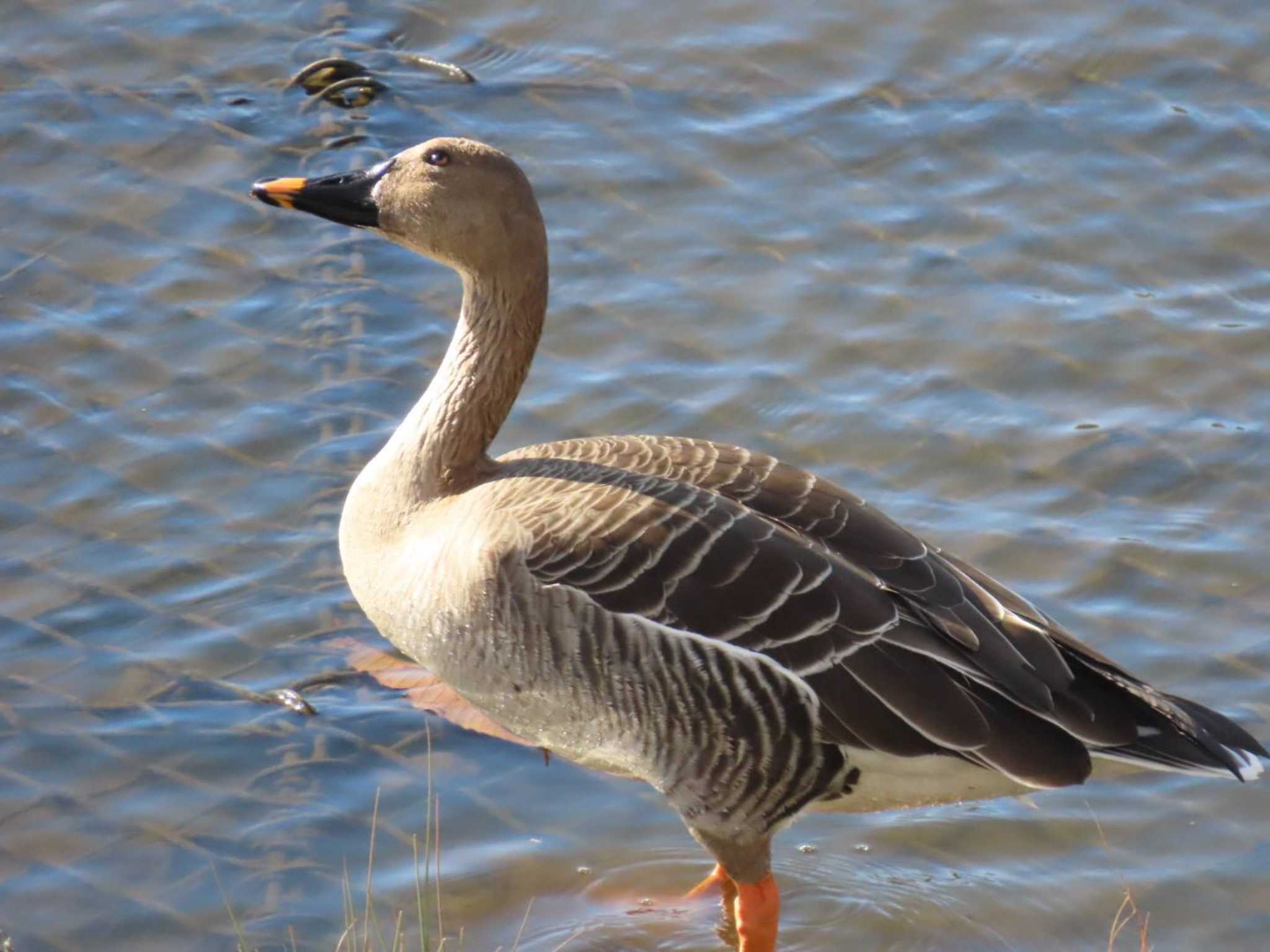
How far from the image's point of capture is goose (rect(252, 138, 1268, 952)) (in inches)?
183

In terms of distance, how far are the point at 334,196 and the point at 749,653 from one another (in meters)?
1.87

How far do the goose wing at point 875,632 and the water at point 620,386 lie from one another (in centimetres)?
76

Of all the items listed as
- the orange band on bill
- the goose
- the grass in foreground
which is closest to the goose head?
the orange band on bill

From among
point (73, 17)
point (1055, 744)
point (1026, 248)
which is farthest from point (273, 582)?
point (73, 17)

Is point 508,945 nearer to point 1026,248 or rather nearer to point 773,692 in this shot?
point 773,692

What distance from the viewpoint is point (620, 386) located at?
7160 millimetres

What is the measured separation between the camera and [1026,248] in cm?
777

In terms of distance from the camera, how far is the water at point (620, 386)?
210 inches

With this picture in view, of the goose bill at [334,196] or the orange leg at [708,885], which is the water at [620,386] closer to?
the orange leg at [708,885]

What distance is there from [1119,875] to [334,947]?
2.25 m

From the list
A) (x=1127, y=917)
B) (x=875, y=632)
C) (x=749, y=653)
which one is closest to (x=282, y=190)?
(x=749, y=653)

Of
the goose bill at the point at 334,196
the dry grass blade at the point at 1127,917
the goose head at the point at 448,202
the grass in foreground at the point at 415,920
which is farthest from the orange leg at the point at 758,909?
the goose bill at the point at 334,196

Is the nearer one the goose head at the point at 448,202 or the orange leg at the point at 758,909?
the orange leg at the point at 758,909

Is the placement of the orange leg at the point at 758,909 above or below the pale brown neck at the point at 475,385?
below
